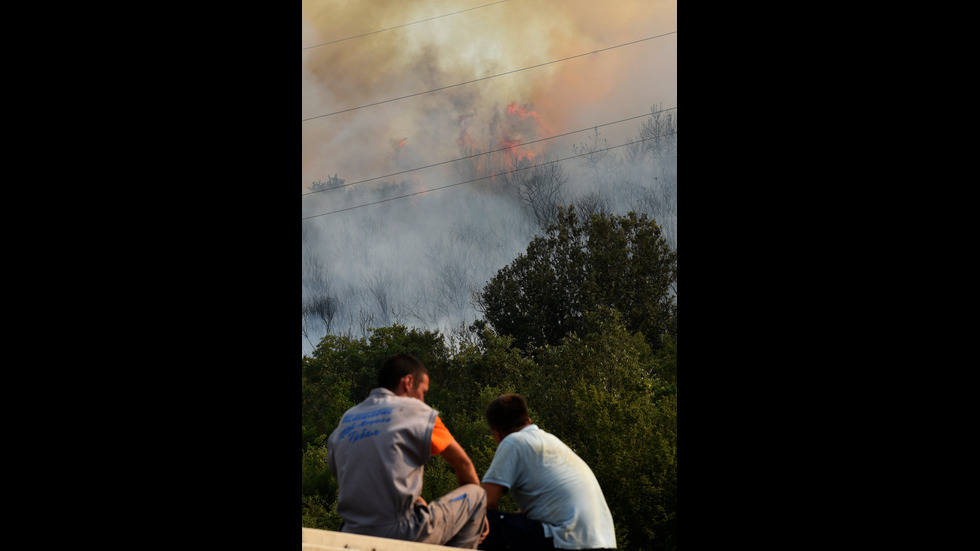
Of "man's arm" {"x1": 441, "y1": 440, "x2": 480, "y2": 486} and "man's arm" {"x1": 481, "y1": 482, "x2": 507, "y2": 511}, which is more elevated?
"man's arm" {"x1": 441, "y1": 440, "x2": 480, "y2": 486}

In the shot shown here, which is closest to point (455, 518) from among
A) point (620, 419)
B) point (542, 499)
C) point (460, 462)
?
point (460, 462)

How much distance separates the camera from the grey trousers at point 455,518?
10.7 feet

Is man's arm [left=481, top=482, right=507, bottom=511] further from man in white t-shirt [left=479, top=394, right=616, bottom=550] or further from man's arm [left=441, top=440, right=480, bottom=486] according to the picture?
man's arm [left=441, top=440, right=480, bottom=486]

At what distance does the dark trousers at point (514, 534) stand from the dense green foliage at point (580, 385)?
14230 mm

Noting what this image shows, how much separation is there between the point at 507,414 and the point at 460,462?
43 cm

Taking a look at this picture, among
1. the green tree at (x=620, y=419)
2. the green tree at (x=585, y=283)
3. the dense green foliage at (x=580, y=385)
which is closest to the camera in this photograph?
the green tree at (x=620, y=419)

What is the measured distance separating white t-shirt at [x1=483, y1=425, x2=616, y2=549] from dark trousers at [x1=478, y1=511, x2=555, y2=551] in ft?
0.11

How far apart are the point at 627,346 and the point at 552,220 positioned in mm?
7025

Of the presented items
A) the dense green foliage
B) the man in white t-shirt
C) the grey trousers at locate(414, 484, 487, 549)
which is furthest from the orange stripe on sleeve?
the dense green foliage

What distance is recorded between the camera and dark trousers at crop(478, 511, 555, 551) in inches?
143

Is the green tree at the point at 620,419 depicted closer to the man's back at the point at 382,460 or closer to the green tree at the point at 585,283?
the green tree at the point at 585,283

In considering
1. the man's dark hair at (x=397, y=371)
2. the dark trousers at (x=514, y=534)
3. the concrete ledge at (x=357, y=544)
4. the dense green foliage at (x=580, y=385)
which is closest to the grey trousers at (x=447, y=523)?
the dark trousers at (x=514, y=534)
